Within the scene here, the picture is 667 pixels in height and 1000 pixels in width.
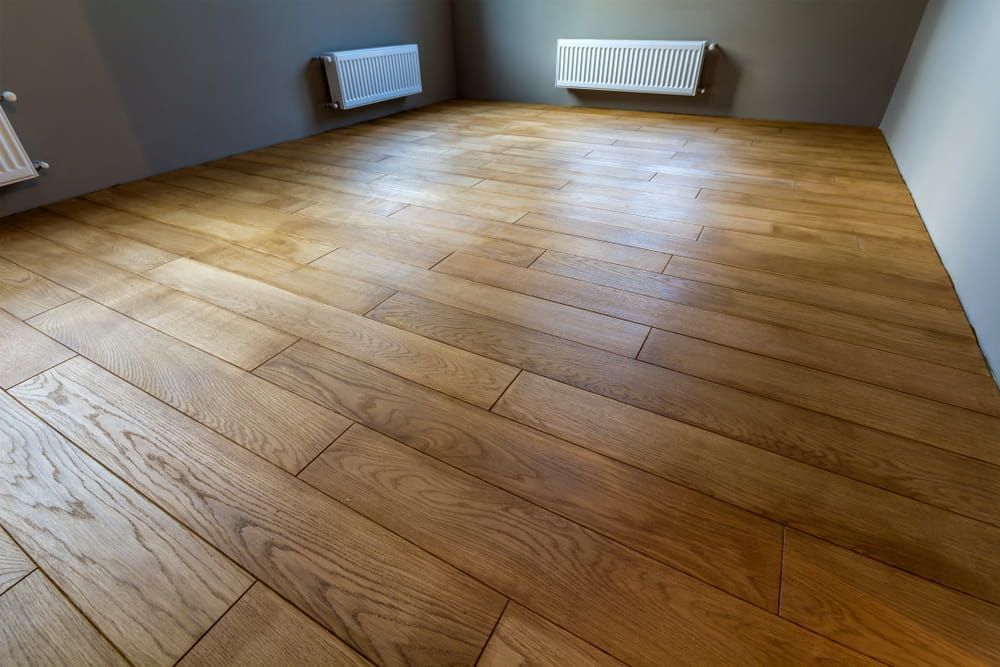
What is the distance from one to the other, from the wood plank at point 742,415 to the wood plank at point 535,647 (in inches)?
20.4

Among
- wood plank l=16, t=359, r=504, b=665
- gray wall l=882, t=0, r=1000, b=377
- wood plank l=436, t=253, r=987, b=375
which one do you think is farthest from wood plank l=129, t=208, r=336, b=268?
gray wall l=882, t=0, r=1000, b=377

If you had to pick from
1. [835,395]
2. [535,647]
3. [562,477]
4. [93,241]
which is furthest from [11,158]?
[835,395]

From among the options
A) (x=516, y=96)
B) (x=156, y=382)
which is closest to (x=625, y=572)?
(x=156, y=382)

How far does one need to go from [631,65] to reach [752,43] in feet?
2.51

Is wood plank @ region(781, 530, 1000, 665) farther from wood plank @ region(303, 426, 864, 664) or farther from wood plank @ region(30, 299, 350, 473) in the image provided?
wood plank @ region(30, 299, 350, 473)

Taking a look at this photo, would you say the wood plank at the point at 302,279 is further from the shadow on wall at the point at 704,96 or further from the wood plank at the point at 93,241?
the shadow on wall at the point at 704,96

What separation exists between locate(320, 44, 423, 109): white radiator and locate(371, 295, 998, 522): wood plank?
2.56m

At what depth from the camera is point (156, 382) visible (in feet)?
3.98

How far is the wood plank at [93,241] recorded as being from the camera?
1790mm

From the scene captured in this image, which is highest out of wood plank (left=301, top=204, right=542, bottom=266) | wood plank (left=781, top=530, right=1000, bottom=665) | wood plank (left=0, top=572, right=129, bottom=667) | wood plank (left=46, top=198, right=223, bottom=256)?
wood plank (left=781, top=530, right=1000, bottom=665)

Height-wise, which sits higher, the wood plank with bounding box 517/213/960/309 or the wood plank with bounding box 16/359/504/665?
the wood plank with bounding box 16/359/504/665

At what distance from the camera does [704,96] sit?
11.5ft

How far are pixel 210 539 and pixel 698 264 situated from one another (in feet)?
5.06

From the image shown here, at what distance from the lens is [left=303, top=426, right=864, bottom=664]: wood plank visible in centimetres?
71
